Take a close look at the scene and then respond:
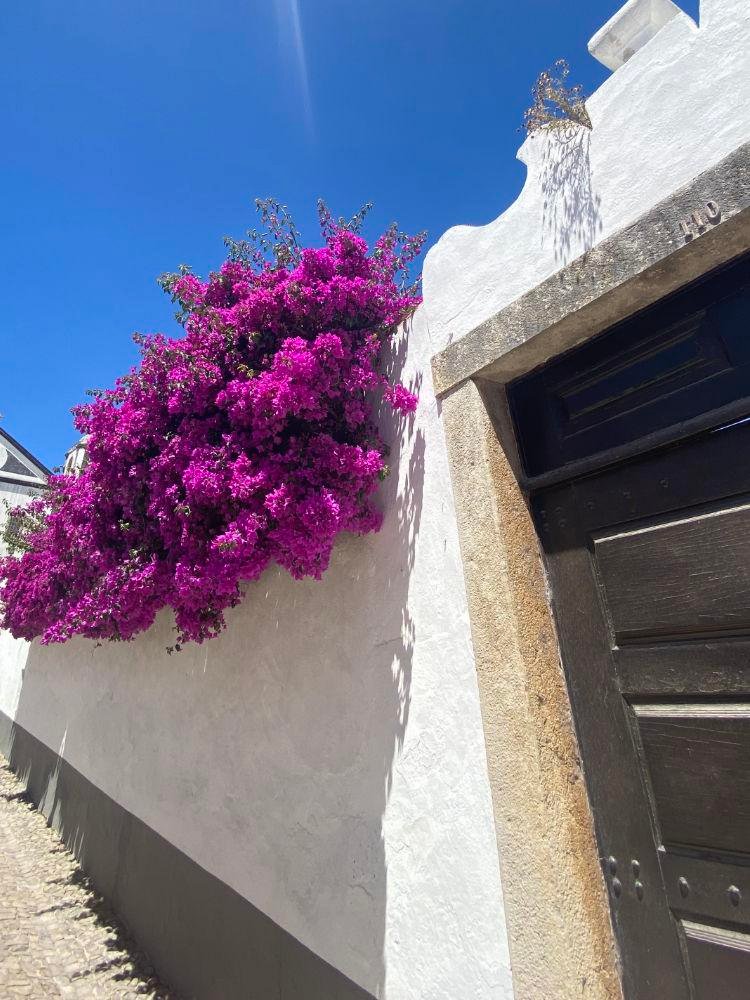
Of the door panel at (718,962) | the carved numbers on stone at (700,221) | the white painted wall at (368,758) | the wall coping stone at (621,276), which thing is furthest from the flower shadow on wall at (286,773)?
the carved numbers on stone at (700,221)

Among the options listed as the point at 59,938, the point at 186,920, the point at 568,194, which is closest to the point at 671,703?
the point at 568,194

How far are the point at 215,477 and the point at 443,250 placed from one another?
56.1 inches

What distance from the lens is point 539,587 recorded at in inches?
76.6

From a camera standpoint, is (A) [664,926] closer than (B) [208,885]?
Yes

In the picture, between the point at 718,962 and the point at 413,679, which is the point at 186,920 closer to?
the point at 413,679

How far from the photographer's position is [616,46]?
2.06 meters

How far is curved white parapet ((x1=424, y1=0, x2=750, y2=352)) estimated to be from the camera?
1.68m

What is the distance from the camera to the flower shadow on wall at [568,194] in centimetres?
193

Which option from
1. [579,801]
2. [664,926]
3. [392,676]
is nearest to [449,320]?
[392,676]

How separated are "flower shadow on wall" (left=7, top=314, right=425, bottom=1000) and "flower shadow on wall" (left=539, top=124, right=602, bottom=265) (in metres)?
0.82

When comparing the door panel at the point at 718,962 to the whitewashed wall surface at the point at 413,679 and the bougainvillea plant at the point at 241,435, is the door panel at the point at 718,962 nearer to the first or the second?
the whitewashed wall surface at the point at 413,679

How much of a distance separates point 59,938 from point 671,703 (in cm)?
449

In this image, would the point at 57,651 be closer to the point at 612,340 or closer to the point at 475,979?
the point at 475,979

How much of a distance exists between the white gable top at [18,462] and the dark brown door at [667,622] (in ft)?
52.9
